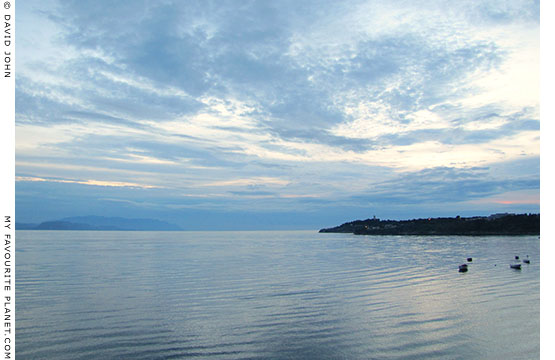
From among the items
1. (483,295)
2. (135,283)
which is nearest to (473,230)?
(483,295)

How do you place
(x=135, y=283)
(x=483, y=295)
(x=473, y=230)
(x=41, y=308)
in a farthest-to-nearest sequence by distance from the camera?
1. (x=473, y=230)
2. (x=135, y=283)
3. (x=483, y=295)
4. (x=41, y=308)

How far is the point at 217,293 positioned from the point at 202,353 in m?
13.5

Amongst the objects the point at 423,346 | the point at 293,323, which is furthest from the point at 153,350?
the point at 423,346

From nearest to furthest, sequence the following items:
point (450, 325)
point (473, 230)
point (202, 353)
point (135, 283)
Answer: point (202, 353) < point (450, 325) < point (135, 283) < point (473, 230)

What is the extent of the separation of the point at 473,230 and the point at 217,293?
195 metres

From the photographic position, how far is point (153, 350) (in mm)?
15789

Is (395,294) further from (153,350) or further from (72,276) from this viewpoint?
(72,276)

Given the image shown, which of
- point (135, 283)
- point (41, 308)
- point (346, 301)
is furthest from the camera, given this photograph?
point (135, 283)

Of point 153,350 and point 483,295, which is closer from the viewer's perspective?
point 153,350

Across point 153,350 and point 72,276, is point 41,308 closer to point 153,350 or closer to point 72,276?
point 153,350

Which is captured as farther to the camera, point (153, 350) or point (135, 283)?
point (135, 283)

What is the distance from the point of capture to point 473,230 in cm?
18888
